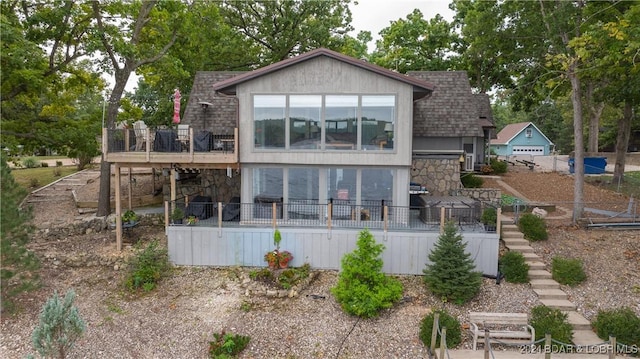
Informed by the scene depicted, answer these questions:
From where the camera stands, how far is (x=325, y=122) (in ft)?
40.9

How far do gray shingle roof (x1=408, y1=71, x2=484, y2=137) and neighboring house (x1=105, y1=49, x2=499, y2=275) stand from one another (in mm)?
3682

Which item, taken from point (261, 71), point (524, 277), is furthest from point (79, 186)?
point (524, 277)

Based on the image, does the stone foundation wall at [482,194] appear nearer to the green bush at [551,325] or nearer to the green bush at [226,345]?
the green bush at [551,325]

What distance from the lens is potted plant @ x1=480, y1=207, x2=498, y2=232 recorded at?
11555 millimetres

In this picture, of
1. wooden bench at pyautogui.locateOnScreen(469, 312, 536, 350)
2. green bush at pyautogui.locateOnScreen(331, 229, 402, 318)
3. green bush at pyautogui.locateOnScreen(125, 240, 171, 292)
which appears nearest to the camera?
wooden bench at pyautogui.locateOnScreen(469, 312, 536, 350)

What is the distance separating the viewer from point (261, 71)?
1215 centimetres

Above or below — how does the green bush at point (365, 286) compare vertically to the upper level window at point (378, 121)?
below

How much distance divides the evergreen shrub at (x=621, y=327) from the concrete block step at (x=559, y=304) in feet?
3.26

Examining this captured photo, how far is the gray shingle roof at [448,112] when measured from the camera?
16.1 m

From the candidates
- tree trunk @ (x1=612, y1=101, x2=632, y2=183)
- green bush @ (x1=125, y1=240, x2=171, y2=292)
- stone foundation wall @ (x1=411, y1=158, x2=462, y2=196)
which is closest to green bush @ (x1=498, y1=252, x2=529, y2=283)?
stone foundation wall @ (x1=411, y1=158, x2=462, y2=196)

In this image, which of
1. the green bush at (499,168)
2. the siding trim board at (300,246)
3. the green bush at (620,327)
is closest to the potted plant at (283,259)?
the siding trim board at (300,246)

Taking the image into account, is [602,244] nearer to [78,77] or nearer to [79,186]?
[78,77]

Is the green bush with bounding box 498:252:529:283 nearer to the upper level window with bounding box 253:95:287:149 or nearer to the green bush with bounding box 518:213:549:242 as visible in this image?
the green bush with bounding box 518:213:549:242

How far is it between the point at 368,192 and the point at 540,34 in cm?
1121
